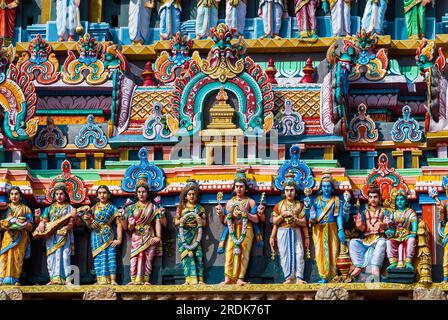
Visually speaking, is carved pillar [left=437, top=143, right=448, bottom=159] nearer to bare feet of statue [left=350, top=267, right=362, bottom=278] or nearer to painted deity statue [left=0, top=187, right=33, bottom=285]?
bare feet of statue [left=350, top=267, right=362, bottom=278]

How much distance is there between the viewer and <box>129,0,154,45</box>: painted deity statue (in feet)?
191

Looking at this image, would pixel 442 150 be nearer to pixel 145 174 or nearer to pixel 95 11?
pixel 145 174

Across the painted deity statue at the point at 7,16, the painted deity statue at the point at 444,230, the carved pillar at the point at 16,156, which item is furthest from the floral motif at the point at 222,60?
the painted deity statue at the point at 7,16

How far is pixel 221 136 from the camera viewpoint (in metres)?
53.2

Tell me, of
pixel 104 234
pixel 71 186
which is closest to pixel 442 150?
pixel 104 234

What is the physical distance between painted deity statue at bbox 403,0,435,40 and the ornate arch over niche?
4.84m

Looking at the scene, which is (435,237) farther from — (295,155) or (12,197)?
(12,197)

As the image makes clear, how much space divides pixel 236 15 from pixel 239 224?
7.08 m

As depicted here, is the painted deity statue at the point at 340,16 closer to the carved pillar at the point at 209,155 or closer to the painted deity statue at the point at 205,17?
the painted deity statue at the point at 205,17

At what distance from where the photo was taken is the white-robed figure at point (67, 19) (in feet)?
191

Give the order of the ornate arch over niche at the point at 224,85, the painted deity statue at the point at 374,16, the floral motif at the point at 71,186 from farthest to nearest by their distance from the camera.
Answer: the painted deity statue at the point at 374,16, the ornate arch over niche at the point at 224,85, the floral motif at the point at 71,186

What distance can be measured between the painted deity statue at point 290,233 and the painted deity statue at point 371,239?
2.92 ft

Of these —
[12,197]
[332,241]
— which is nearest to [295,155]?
[332,241]

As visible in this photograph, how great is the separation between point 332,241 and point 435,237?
181cm
